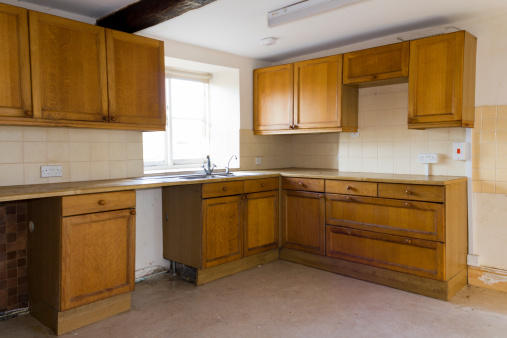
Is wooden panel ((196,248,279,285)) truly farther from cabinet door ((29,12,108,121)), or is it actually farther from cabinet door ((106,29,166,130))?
cabinet door ((29,12,108,121))

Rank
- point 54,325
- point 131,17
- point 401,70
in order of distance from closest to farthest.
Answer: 1. point 54,325
2. point 131,17
3. point 401,70

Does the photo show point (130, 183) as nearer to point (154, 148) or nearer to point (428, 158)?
point (154, 148)

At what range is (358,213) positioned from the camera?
3430 mm

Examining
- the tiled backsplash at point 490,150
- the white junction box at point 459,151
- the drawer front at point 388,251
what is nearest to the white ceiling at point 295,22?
the tiled backsplash at point 490,150

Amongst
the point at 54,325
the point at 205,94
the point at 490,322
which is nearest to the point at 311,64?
the point at 205,94

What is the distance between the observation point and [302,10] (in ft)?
9.61

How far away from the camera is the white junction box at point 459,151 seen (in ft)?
10.9

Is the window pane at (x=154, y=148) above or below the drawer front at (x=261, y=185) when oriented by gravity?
above

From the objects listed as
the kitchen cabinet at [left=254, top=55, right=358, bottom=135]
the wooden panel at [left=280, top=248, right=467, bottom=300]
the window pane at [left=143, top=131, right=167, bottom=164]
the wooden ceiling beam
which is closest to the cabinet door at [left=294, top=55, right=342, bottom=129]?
the kitchen cabinet at [left=254, top=55, right=358, bottom=135]

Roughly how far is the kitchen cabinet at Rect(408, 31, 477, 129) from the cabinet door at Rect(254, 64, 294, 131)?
4.38ft

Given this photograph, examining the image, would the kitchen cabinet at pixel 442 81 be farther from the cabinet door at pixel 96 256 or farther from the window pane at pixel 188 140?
the cabinet door at pixel 96 256

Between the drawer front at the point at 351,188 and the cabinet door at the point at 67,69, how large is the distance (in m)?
2.08

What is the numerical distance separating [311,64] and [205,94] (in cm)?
132

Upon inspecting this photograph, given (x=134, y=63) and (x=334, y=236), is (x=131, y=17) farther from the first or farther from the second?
(x=334, y=236)
